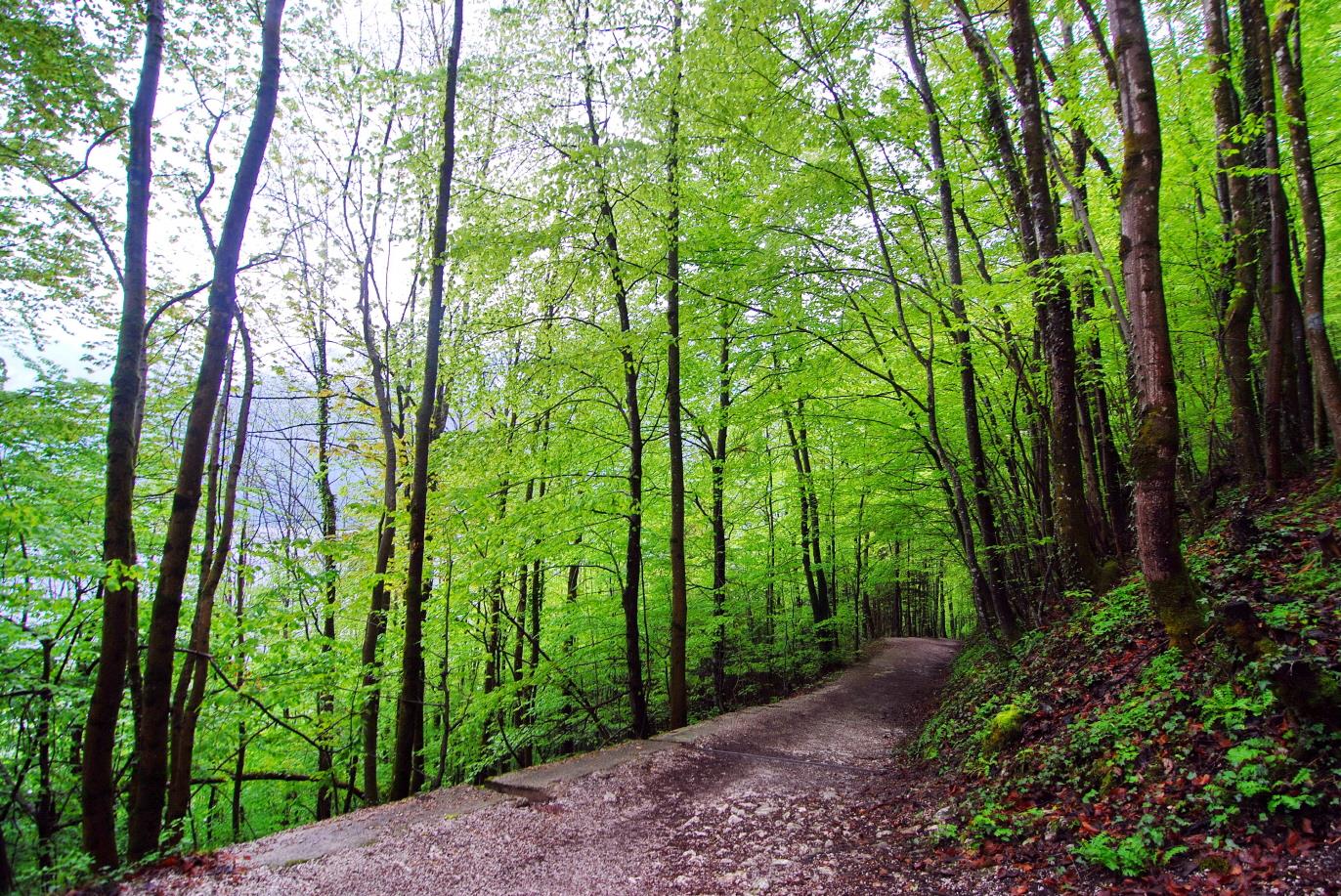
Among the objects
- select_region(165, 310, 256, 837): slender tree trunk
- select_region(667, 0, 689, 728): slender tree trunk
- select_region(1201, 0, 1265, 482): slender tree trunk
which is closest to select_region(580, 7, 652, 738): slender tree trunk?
select_region(667, 0, 689, 728): slender tree trunk

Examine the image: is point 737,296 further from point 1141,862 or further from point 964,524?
point 1141,862

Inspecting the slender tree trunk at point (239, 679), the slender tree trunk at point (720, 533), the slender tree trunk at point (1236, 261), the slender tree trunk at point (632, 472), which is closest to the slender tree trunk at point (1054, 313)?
the slender tree trunk at point (1236, 261)

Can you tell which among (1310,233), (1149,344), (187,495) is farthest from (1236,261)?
(187,495)

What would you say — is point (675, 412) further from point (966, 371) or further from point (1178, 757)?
point (1178, 757)

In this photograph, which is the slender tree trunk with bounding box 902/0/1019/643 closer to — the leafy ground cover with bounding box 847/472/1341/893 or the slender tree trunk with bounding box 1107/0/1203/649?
the leafy ground cover with bounding box 847/472/1341/893

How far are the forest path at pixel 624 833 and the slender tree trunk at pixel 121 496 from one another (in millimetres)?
885

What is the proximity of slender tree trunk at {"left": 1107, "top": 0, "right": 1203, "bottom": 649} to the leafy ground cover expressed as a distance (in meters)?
0.26

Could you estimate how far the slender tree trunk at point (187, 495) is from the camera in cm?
474

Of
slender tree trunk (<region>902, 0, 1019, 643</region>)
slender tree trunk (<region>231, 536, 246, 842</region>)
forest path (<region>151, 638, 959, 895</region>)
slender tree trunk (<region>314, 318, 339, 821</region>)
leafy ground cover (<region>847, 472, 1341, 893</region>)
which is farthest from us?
slender tree trunk (<region>314, 318, 339, 821</region>)

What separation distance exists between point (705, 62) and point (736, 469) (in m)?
7.70

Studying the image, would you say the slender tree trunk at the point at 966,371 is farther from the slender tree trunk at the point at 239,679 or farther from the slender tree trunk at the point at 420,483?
the slender tree trunk at the point at 239,679

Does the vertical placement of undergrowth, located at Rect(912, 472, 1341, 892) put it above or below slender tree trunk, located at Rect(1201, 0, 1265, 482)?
below

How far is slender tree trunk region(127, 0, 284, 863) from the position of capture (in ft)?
15.5

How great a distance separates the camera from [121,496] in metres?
4.75
